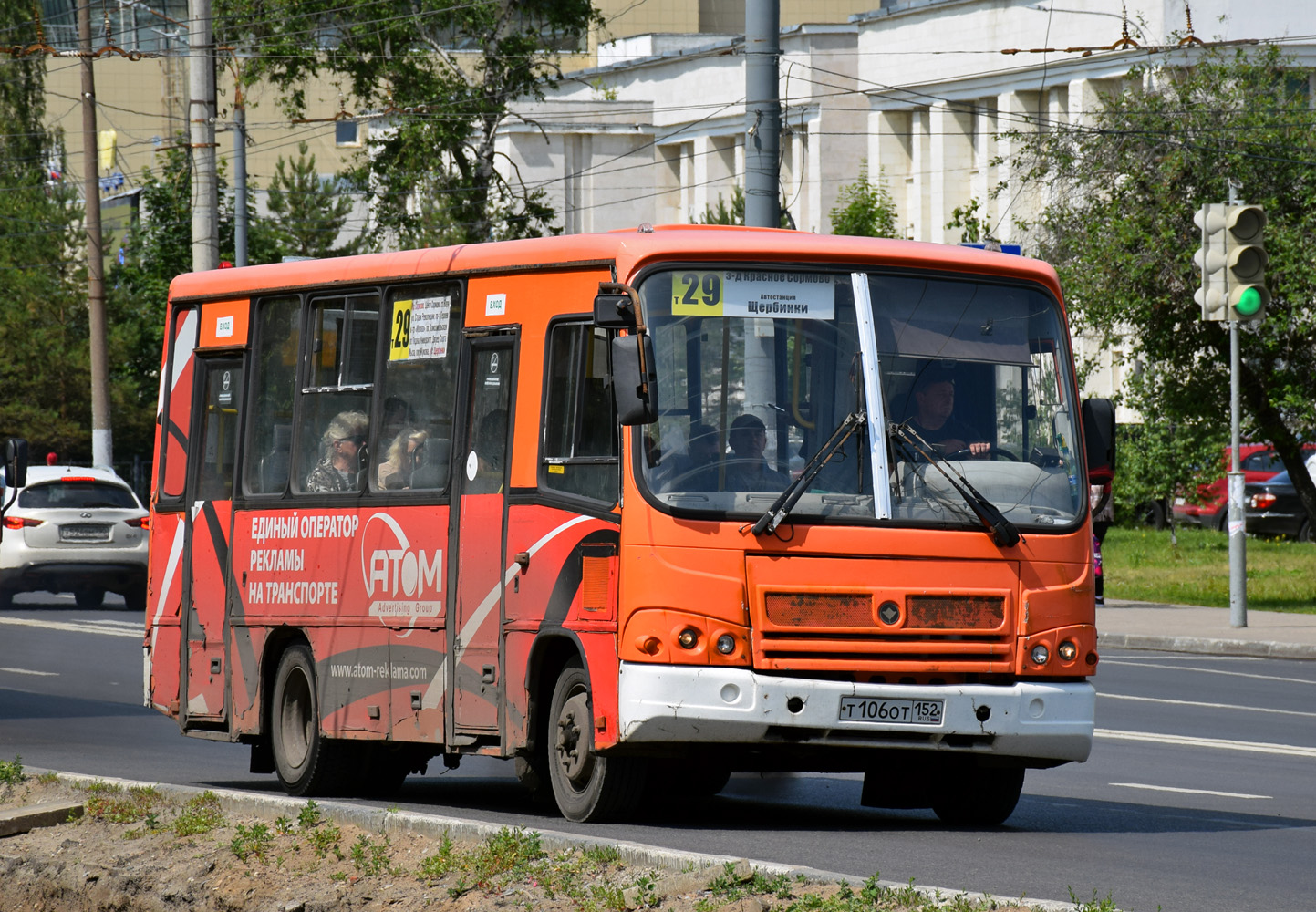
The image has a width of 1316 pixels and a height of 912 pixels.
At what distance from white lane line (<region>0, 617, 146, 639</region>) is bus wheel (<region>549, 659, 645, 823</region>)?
15.8 m

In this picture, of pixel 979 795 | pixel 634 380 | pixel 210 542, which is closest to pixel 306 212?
pixel 210 542

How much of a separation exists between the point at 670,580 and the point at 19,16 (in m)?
54.8

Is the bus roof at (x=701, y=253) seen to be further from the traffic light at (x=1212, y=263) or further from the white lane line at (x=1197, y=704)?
the traffic light at (x=1212, y=263)

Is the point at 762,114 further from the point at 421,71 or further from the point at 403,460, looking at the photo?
the point at 421,71

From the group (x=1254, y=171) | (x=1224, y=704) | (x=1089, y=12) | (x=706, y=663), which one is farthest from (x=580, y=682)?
(x=1089, y=12)

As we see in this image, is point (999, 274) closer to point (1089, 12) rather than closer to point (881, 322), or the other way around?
point (881, 322)

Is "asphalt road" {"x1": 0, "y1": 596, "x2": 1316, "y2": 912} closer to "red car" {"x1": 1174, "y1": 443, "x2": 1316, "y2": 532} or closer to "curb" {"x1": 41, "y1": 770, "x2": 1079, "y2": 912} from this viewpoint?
"curb" {"x1": 41, "y1": 770, "x2": 1079, "y2": 912}

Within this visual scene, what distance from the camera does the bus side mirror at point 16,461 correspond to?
23.0 metres

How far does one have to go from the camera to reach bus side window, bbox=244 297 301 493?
1245 cm

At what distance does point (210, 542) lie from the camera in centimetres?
1294

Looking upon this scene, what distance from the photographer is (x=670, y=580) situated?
30.8 ft

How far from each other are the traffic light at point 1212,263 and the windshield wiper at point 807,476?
13.5 meters

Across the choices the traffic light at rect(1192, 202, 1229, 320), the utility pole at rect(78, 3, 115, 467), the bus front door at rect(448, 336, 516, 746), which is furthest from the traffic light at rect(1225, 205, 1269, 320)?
the utility pole at rect(78, 3, 115, 467)

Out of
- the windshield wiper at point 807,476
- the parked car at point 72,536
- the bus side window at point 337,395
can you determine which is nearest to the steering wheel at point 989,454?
the windshield wiper at point 807,476
